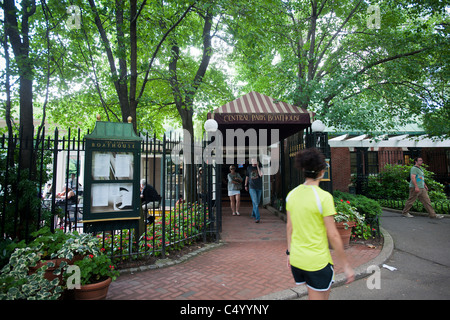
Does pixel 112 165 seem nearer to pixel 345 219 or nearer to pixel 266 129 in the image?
pixel 345 219

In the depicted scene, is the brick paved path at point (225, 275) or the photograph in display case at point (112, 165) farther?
the photograph in display case at point (112, 165)

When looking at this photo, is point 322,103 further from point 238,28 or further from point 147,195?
point 147,195

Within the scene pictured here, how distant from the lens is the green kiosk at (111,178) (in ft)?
13.8

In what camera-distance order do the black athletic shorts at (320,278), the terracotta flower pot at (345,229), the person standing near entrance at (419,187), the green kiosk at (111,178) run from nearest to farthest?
1. the black athletic shorts at (320,278)
2. the green kiosk at (111,178)
3. the terracotta flower pot at (345,229)
4. the person standing near entrance at (419,187)

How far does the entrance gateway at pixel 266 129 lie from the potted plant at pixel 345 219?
2.00 m

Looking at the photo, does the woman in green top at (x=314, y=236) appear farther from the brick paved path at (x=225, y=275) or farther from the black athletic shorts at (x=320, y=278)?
the brick paved path at (x=225, y=275)

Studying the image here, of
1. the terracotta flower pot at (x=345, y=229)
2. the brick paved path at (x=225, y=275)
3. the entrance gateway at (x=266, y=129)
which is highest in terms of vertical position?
the entrance gateway at (x=266, y=129)

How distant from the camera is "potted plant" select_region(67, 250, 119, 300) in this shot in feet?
10.5

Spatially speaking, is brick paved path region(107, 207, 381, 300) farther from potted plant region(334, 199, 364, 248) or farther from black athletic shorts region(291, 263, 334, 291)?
black athletic shorts region(291, 263, 334, 291)

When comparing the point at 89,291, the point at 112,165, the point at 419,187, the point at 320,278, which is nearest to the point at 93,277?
the point at 89,291

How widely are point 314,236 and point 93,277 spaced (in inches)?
112

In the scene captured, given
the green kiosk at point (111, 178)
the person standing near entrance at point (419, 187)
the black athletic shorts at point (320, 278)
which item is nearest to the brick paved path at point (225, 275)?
the green kiosk at point (111, 178)

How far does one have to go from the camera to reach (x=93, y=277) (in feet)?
11.1

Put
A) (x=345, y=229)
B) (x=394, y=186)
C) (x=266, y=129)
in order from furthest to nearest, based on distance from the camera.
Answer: (x=394, y=186), (x=266, y=129), (x=345, y=229)
